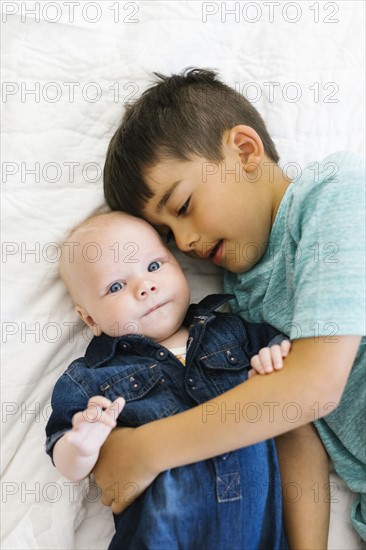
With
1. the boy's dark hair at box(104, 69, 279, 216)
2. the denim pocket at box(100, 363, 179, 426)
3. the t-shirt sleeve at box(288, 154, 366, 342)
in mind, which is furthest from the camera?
the boy's dark hair at box(104, 69, 279, 216)

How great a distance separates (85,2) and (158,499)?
37.1 inches

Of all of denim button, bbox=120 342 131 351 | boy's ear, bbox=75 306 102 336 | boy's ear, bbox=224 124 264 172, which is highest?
boy's ear, bbox=224 124 264 172

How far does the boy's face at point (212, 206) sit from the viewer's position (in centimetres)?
118

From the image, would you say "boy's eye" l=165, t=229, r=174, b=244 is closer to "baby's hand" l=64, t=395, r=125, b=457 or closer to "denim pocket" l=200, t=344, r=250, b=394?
"denim pocket" l=200, t=344, r=250, b=394

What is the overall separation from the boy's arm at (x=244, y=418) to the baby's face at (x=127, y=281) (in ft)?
0.65

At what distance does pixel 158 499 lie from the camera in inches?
40.3

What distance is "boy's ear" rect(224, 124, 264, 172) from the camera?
4.01 feet

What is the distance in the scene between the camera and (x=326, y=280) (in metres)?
1.00

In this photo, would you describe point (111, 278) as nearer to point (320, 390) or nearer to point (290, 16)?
point (320, 390)

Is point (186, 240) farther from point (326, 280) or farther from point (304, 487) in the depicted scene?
point (304, 487)

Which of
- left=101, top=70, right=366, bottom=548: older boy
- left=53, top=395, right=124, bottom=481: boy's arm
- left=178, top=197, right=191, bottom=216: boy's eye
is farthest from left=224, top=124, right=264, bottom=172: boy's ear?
left=53, top=395, right=124, bottom=481: boy's arm

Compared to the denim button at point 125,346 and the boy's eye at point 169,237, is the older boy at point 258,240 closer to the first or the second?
the boy's eye at point 169,237

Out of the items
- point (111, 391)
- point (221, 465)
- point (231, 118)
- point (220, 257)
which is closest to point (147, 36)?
point (231, 118)

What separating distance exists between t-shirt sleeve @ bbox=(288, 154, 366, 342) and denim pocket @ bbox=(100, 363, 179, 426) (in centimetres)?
24
